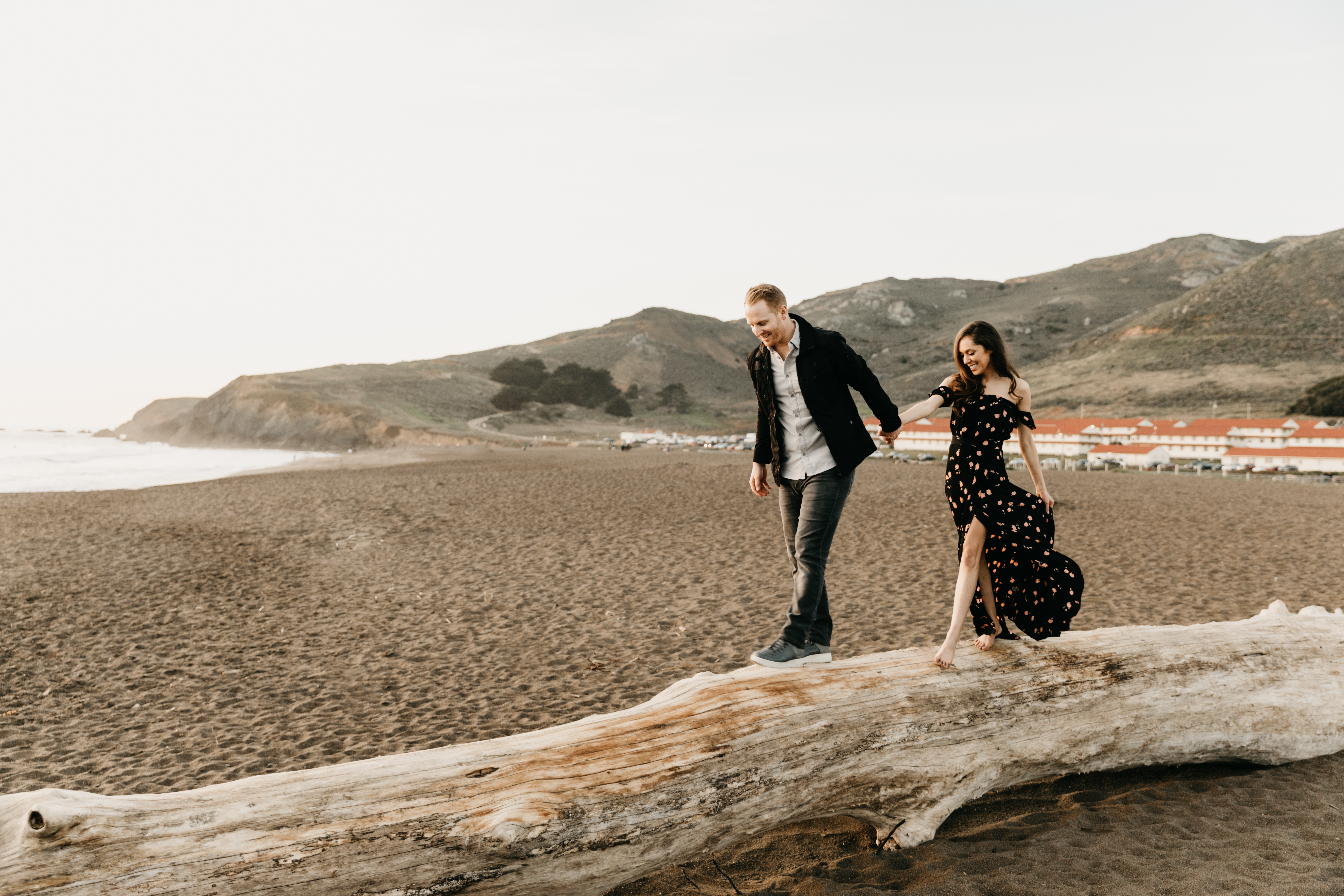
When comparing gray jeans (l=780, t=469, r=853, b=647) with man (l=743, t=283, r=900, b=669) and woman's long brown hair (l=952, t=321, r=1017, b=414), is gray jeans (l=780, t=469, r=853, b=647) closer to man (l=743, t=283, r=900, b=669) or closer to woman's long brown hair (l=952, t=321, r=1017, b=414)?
man (l=743, t=283, r=900, b=669)

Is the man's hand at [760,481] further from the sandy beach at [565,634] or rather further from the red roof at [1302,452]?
the red roof at [1302,452]

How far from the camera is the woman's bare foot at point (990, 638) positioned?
15.1 feet

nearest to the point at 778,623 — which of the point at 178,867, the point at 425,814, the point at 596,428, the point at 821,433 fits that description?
the point at 821,433

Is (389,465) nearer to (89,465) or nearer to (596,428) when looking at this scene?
(89,465)

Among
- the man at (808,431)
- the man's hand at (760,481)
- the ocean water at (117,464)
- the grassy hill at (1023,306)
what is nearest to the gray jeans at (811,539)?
the man at (808,431)

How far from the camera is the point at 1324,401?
58.4 metres

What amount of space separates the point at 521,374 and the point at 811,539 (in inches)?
4271

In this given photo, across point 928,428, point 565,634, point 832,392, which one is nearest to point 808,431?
point 832,392

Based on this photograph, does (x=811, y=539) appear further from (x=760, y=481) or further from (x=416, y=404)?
(x=416, y=404)

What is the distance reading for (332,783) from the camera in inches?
130

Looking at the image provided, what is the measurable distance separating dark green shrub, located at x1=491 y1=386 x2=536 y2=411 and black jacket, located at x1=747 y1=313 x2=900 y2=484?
301 ft

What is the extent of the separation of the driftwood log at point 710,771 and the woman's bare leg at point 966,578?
0.15 metres

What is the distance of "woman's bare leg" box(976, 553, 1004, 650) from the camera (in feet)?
14.9

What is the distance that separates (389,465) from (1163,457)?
4367 centimetres
